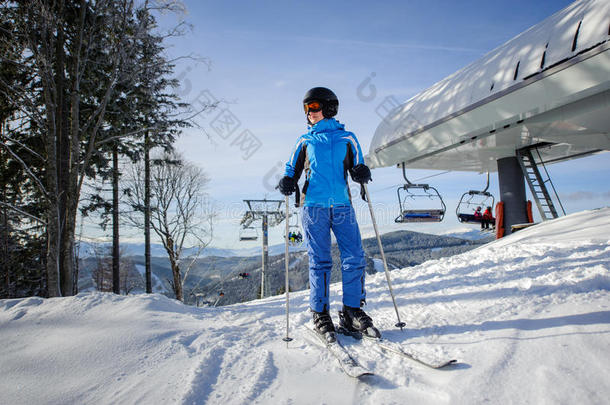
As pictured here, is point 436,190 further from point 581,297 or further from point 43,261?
point 43,261

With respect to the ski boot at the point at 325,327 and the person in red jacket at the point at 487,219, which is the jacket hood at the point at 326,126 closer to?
the ski boot at the point at 325,327

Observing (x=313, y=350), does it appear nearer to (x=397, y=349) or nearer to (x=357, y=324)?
(x=357, y=324)

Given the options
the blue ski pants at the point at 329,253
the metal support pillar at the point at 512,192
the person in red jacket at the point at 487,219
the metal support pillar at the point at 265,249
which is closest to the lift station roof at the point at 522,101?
the metal support pillar at the point at 512,192

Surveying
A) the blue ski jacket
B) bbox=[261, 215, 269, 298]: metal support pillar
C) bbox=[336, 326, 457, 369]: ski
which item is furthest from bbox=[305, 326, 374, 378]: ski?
bbox=[261, 215, 269, 298]: metal support pillar

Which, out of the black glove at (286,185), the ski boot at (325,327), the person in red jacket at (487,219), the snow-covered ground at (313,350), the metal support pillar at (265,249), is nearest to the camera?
the snow-covered ground at (313,350)

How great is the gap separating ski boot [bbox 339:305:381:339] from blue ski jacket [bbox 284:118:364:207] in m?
0.98

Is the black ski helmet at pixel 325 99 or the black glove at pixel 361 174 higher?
the black ski helmet at pixel 325 99

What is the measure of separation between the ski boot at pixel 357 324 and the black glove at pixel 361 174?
3.96 ft

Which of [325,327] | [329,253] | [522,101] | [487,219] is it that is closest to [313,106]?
[329,253]

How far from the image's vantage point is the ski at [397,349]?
167 cm

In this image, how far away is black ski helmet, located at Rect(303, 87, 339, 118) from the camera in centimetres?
293

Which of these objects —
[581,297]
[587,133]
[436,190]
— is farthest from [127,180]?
[587,133]

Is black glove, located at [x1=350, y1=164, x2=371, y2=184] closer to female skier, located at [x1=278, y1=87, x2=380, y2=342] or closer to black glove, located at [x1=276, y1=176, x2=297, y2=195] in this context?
female skier, located at [x1=278, y1=87, x2=380, y2=342]

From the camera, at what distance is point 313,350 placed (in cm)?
215
